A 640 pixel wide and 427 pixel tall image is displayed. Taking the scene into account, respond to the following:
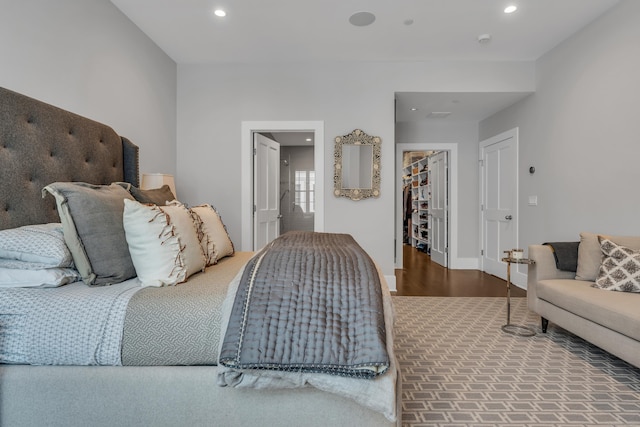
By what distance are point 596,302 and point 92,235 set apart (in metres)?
2.86

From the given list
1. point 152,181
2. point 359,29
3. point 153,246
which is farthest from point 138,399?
point 359,29

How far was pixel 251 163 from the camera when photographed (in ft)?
13.4

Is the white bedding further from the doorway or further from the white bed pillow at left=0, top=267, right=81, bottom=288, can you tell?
the doorway

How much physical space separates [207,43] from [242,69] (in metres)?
0.55

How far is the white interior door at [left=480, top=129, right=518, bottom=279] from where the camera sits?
14.5 feet

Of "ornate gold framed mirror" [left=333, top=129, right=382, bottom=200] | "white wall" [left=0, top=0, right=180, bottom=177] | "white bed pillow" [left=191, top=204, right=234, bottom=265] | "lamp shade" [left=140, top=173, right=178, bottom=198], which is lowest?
"white bed pillow" [left=191, top=204, right=234, bottom=265]

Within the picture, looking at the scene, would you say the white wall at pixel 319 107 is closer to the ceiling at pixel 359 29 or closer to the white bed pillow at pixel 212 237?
the ceiling at pixel 359 29

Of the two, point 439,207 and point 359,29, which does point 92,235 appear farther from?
point 439,207

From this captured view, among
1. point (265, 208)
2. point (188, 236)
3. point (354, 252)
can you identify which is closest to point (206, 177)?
point (265, 208)

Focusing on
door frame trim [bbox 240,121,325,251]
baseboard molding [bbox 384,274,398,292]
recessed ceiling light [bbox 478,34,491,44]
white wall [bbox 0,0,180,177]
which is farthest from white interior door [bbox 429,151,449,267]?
white wall [bbox 0,0,180,177]

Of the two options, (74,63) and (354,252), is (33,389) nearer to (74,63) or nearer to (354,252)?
(354,252)

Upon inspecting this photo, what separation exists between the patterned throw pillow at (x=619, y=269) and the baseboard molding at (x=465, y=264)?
3.03 metres

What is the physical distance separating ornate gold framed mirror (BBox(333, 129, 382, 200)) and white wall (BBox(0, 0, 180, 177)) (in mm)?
1990

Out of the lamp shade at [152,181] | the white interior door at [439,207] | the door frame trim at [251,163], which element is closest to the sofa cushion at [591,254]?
the door frame trim at [251,163]
